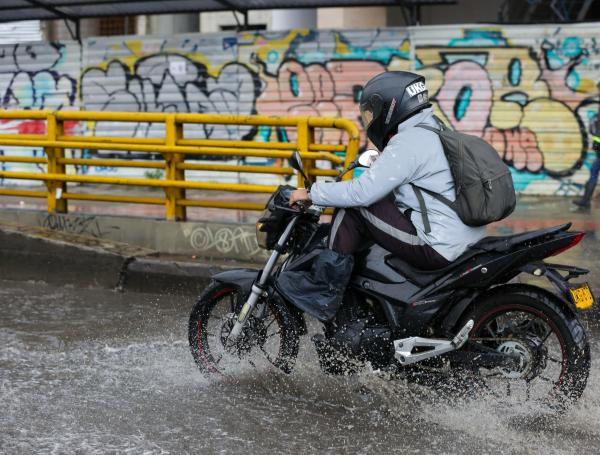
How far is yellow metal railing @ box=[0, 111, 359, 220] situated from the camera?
792 cm

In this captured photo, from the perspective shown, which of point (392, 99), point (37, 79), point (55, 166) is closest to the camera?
point (392, 99)

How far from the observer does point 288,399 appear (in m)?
5.14

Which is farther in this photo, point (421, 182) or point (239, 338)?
point (239, 338)

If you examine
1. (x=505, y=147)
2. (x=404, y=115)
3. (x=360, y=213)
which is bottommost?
(x=505, y=147)

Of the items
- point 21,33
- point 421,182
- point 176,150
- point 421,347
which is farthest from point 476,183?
point 21,33

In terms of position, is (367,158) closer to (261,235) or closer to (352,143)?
(261,235)

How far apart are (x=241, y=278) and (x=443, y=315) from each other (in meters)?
1.15

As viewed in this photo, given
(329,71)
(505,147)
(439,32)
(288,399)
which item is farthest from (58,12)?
(288,399)

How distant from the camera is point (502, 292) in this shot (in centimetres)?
467

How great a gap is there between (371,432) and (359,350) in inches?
17.2

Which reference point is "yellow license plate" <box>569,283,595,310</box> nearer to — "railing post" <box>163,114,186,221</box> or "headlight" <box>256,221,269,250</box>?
"headlight" <box>256,221,269,250</box>

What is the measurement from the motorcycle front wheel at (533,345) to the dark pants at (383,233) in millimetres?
361

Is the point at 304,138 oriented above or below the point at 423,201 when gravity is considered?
below

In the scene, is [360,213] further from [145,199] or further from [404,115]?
[145,199]
